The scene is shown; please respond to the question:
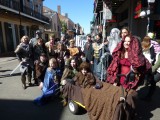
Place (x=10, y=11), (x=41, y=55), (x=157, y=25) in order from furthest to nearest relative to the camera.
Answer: (x=10, y=11) < (x=157, y=25) < (x=41, y=55)

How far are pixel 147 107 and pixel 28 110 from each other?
2.82m

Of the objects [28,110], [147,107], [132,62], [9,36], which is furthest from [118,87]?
[9,36]

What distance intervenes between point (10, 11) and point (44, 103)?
693 inches

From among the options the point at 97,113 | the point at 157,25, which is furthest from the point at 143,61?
the point at 157,25

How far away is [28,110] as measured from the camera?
4668mm

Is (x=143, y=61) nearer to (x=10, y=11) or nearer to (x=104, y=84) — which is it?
(x=104, y=84)

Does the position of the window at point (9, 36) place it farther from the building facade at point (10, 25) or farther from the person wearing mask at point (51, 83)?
the person wearing mask at point (51, 83)

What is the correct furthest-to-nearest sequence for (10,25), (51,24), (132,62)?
(51,24) → (10,25) → (132,62)

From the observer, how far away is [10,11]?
20.4 m

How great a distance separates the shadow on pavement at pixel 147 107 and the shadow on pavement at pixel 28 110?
1776 millimetres

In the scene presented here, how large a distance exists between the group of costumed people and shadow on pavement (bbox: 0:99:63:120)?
64cm

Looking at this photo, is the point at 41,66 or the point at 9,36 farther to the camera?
the point at 9,36

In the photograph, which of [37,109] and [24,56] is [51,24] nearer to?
[24,56]

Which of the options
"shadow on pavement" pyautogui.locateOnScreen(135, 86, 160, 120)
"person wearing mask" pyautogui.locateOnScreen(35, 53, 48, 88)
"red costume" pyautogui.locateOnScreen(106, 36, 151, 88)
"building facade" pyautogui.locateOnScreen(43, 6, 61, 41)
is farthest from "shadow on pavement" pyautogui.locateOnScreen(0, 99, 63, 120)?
"building facade" pyautogui.locateOnScreen(43, 6, 61, 41)
